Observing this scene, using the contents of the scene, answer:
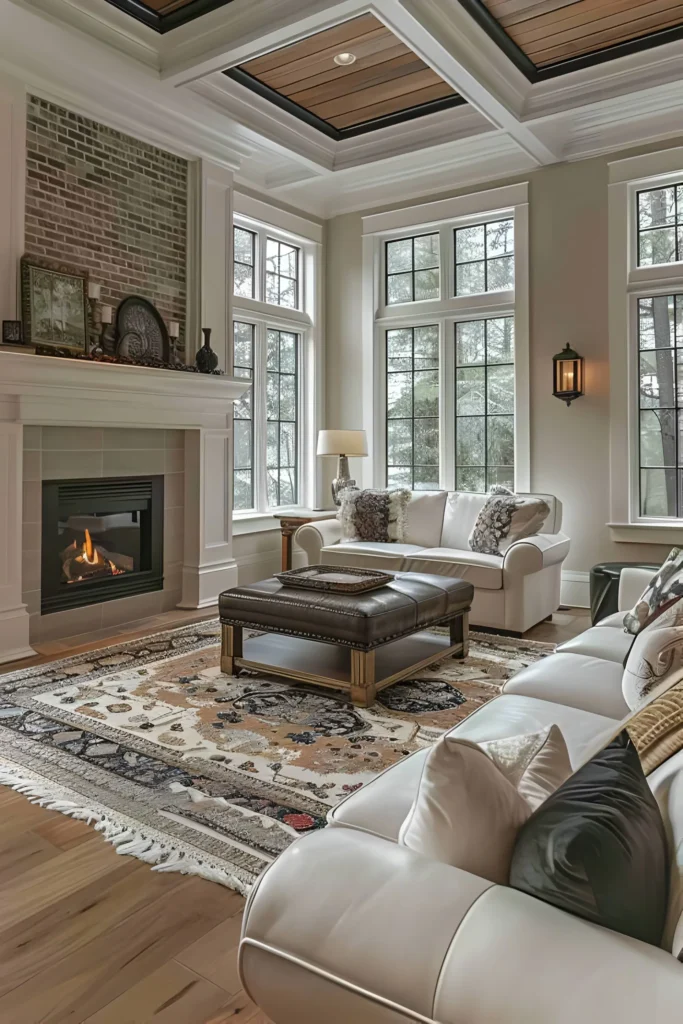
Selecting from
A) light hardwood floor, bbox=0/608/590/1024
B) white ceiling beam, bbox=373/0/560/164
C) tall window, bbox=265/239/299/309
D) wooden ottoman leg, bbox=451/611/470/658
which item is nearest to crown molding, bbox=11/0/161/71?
white ceiling beam, bbox=373/0/560/164

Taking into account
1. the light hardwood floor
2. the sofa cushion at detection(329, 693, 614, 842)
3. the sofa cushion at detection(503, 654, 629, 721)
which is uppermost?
the sofa cushion at detection(503, 654, 629, 721)

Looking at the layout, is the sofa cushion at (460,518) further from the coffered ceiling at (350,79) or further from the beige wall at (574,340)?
the coffered ceiling at (350,79)

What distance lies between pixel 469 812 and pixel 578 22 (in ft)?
14.9

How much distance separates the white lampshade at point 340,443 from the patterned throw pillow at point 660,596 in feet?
11.2

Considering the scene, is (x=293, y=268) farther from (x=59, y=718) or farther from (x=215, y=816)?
(x=215, y=816)

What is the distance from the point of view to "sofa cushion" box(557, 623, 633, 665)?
8.49 feet

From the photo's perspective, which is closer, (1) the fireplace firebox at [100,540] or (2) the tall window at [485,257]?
(1) the fireplace firebox at [100,540]

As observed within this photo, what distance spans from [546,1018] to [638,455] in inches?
202

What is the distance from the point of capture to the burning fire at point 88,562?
15.3 feet

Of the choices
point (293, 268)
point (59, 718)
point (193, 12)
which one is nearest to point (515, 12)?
point (193, 12)

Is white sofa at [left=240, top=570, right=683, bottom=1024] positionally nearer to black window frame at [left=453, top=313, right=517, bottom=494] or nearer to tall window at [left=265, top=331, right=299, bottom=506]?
black window frame at [left=453, top=313, right=517, bottom=494]

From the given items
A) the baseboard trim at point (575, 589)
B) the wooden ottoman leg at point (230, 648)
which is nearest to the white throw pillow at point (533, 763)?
the wooden ottoman leg at point (230, 648)

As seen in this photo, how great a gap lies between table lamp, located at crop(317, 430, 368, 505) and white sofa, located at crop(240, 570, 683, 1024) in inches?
194

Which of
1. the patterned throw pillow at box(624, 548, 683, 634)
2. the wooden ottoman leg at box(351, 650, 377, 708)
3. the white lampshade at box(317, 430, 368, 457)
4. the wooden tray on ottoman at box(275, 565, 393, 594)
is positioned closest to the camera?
the patterned throw pillow at box(624, 548, 683, 634)
